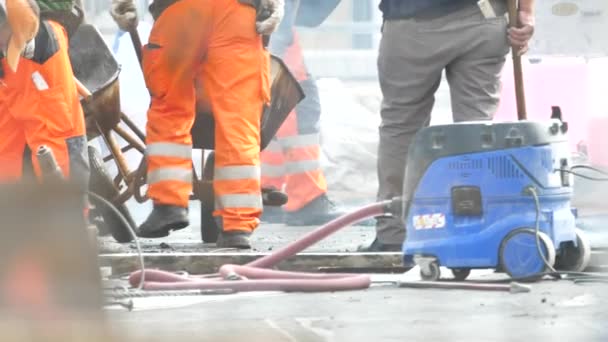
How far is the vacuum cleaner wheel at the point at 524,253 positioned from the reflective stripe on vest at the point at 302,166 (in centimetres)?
448

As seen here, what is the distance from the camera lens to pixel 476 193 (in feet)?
21.5

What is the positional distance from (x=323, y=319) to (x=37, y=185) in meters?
2.79

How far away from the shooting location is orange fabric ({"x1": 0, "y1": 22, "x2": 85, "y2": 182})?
7.51 m

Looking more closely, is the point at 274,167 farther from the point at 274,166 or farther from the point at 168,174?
the point at 168,174

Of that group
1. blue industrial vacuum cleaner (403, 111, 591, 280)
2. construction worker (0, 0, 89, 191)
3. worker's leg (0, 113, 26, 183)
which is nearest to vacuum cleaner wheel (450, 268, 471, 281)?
blue industrial vacuum cleaner (403, 111, 591, 280)

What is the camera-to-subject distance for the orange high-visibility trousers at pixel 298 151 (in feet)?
35.8

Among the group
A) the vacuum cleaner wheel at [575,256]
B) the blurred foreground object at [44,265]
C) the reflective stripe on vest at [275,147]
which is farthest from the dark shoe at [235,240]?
the blurred foreground object at [44,265]

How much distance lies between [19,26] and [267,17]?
1.15m

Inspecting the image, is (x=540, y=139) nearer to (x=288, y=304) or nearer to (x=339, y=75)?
(x=288, y=304)

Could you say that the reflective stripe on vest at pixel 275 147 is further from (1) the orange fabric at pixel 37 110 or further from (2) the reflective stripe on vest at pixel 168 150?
(1) the orange fabric at pixel 37 110

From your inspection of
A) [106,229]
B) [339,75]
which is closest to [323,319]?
[106,229]

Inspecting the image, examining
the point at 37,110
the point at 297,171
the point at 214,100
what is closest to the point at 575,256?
the point at 214,100

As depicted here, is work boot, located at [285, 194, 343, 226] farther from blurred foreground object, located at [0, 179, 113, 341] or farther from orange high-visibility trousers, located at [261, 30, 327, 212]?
blurred foreground object, located at [0, 179, 113, 341]

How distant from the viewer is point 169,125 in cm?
817
